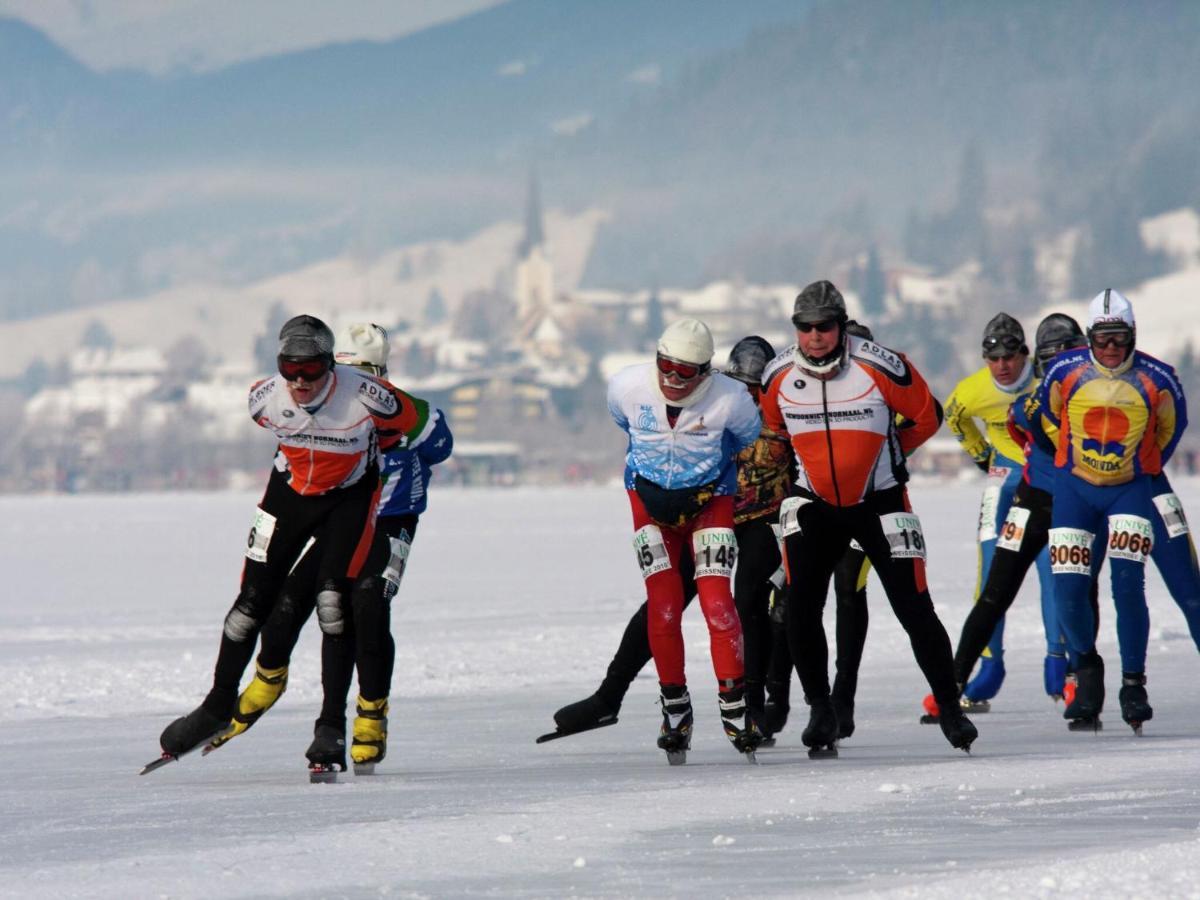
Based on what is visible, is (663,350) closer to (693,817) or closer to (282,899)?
(693,817)

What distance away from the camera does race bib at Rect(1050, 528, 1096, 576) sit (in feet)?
30.8

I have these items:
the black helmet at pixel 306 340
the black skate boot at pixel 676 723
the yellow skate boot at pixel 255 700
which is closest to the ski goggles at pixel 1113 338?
the black skate boot at pixel 676 723

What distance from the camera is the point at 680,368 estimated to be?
27.3 feet

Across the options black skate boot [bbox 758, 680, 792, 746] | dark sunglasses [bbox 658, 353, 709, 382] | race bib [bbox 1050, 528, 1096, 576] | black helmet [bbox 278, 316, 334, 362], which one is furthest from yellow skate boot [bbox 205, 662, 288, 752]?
race bib [bbox 1050, 528, 1096, 576]

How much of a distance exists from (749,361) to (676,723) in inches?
78.6

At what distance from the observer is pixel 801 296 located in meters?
8.35

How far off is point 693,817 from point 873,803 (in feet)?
2.06

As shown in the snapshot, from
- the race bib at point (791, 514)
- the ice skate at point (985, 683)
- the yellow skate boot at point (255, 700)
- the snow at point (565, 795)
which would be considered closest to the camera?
the snow at point (565, 795)

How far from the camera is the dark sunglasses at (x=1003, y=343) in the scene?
10.9m

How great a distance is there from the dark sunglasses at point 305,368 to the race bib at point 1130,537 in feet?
11.7

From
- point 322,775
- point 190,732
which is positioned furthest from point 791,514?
point 190,732

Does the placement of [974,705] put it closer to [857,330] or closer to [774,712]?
[774,712]

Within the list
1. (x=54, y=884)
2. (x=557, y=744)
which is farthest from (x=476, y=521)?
(x=54, y=884)

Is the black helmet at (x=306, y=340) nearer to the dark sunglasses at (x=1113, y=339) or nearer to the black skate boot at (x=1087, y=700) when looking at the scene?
the dark sunglasses at (x=1113, y=339)
